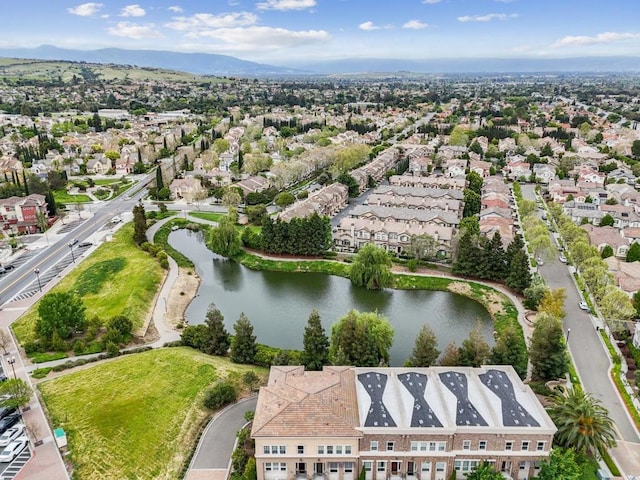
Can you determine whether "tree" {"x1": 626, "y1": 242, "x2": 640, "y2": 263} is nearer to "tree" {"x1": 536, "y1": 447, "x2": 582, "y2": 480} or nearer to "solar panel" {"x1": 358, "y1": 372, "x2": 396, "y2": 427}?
"tree" {"x1": 536, "y1": 447, "x2": 582, "y2": 480}

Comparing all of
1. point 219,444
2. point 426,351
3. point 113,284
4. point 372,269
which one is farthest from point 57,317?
point 372,269

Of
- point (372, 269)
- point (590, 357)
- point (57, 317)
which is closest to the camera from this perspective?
point (590, 357)

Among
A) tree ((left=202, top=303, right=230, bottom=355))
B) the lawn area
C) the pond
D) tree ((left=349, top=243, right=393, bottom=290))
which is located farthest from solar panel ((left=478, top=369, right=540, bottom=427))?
the lawn area

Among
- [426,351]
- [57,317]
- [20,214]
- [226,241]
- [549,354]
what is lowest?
[549,354]

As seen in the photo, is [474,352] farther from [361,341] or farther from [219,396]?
[219,396]

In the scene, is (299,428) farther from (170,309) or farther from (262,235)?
(262,235)

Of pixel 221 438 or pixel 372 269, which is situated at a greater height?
pixel 372 269
